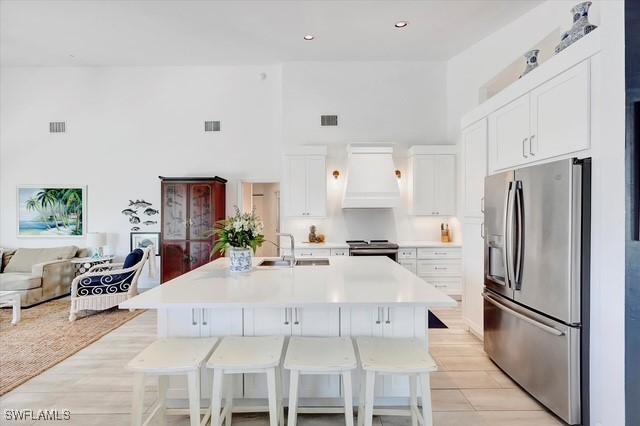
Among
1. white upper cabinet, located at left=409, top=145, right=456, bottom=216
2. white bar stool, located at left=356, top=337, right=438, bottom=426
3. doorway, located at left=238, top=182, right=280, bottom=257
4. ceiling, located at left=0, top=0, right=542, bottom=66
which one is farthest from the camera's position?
doorway, located at left=238, top=182, right=280, bottom=257

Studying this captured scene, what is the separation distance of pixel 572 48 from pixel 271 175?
4647 mm

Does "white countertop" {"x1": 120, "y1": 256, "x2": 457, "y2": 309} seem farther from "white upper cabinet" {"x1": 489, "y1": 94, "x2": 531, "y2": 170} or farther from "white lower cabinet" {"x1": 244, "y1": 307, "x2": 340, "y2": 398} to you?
"white upper cabinet" {"x1": 489, "y1": 94, "x2": 531, "y2": 170}

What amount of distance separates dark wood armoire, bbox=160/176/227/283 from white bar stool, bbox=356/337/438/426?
4.15m

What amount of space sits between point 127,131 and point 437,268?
5.75 metres

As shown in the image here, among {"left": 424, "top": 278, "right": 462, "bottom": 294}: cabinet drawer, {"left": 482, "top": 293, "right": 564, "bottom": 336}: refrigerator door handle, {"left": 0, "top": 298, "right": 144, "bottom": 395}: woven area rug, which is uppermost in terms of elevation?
{"left": 482, "top": 293, "right": 564, "bottom": 336}: refrigerator door handle

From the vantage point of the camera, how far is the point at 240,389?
234 centimetres

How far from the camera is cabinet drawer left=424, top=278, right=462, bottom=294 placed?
17.3ft

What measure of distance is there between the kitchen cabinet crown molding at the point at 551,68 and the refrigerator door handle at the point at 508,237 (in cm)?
78

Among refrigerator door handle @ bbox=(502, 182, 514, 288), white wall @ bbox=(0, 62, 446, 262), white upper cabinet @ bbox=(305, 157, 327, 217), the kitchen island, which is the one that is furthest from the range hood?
the kitchen island

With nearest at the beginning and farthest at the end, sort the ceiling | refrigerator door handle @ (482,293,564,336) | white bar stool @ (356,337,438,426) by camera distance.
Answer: white bar stool @ (356,337,438,426), refrigerator door handle @ (482,293,564,336), the ceiling

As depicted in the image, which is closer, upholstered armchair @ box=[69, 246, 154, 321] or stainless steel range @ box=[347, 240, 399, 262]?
upholstered armchair @ box=[69, 246, 154, 321]

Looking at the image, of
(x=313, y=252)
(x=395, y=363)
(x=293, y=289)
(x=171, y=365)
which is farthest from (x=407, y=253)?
(x=171, y=365)

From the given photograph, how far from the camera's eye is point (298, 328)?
2.33 meters

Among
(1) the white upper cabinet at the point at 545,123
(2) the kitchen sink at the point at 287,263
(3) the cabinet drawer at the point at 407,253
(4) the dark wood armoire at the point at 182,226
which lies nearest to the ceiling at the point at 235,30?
(1) the white upper cabinet at the point at 545,123
